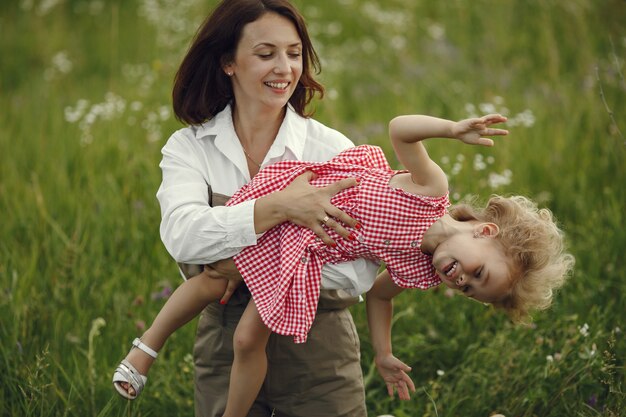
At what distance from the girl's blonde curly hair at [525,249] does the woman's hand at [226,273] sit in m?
0.74

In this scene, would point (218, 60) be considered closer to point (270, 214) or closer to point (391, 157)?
point (270, 214)

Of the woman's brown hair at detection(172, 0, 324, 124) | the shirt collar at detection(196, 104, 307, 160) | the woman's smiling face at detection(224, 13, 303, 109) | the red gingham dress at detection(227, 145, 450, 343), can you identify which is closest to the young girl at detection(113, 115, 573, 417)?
the red gingham dress at detection(227, 145, 450, 343)

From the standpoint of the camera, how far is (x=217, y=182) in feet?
8.85

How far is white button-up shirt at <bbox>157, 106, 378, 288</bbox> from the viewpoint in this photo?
96.3 inches

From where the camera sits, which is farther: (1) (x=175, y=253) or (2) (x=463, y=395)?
(2) (x=463, y=395)

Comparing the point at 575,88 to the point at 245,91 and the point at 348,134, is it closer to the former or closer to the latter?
the point at 348,134

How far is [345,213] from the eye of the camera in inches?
96.0

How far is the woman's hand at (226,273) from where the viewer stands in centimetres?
251

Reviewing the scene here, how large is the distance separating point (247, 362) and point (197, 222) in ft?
1.55

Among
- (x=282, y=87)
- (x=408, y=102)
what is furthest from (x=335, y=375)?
(x=408, y=102)

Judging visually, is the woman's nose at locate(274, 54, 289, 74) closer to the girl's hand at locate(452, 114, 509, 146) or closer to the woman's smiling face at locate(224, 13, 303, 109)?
the woman's smiling face at locate(224, 13, 303, 109)

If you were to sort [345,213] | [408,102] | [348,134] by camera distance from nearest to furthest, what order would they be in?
1. [345,213]
2. [348,134]
3. [408,102]

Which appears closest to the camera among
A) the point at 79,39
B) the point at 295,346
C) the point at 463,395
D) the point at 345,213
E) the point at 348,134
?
the point at 345,213

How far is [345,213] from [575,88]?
3859mm
